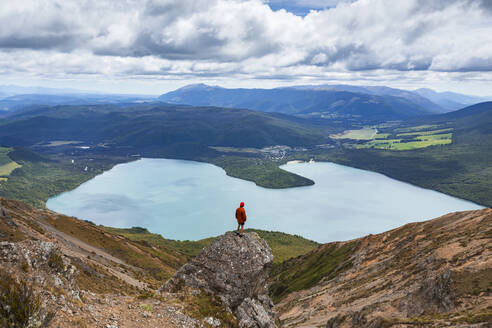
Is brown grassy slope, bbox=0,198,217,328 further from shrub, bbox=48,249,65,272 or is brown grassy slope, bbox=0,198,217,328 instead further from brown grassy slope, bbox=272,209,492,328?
brown grassy slope, bbox=272,209,492,328

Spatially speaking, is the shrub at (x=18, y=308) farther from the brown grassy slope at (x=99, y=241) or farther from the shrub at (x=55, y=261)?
the brown grassy slope at (x=99, y=241)

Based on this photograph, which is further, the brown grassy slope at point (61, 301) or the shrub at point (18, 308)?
the brown grassy slope at point (61, 301)

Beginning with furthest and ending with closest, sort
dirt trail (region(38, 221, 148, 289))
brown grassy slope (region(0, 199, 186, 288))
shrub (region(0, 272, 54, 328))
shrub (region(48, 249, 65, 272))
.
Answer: brown grassy slope (region(0, 199, 186, 288)), dirt trail (region(38, 221, 148, 289)), shrub (region(48, 249, 65, 272)), shrub (region(0, 272, 54, 328))

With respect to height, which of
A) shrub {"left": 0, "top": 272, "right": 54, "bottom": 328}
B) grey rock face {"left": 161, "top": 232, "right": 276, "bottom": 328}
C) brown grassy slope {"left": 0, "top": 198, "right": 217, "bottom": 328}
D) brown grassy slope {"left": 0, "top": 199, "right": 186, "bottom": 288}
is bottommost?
brown grassy slope {"left": 0, "top": 199, "right": 186, "bottom": 288}

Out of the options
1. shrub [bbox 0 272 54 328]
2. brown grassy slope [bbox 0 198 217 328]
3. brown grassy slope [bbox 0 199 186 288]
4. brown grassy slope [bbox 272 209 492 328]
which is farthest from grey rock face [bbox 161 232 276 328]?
brown grassy slope [bbox 0 199 186 288]

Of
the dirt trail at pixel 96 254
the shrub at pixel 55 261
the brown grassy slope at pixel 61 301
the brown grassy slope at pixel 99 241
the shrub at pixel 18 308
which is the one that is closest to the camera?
the shrub at pixel 18 308

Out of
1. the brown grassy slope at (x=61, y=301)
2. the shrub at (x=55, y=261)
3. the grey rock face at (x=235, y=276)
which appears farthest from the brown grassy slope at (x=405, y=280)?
the shrub at (x=55, y=261)
